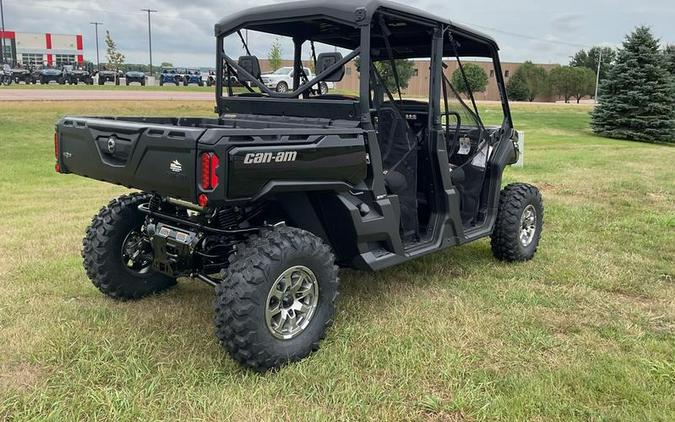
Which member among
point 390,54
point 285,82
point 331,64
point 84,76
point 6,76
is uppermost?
point 84,76

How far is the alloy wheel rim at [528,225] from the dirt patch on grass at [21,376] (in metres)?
4.11

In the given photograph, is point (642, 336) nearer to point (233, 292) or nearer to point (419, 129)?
point (419, 129)

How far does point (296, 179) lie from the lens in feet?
10.8

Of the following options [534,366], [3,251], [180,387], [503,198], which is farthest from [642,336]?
[3,251]

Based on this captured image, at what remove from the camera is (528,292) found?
181 inches

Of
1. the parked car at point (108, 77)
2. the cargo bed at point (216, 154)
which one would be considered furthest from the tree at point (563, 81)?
the cargo bed at point (216, 154)

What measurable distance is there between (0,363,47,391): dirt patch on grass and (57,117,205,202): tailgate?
1.12 metres

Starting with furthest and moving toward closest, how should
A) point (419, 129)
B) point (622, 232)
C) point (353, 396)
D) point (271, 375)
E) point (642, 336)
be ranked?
A: point (622, 232), point (419, 129), point (642, 336), point (271, 375), point (353, 396)

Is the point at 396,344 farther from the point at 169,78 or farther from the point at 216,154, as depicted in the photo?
the point at 169,78

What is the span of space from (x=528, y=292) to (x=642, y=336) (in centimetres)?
96

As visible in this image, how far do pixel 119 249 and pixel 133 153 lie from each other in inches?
46.4

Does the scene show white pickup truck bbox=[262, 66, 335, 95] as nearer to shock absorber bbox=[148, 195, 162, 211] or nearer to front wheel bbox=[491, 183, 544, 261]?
shock absorber bbox=[148, 195, 162, 211]

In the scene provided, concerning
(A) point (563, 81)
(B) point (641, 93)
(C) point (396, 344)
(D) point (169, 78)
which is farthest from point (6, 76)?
(A) point (563, 81)

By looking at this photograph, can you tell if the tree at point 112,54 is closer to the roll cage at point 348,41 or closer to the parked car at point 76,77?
the parked car at point 76,77
